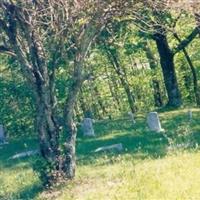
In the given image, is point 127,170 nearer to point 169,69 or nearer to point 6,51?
Result: point 6,51

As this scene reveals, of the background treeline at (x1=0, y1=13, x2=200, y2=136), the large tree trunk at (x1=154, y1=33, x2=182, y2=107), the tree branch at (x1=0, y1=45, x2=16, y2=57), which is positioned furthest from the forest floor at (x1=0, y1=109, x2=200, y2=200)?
the background treeline at (x1=0, y1=13, x2=200, y2=136)

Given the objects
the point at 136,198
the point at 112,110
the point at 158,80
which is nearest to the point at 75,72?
the point at 136,198

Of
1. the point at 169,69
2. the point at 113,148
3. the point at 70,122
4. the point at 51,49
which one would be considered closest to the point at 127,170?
the point at 70,122

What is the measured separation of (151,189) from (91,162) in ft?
15.3

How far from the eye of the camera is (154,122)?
1792 centimetres

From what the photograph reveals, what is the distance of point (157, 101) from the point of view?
42.8 metres

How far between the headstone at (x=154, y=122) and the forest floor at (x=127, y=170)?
1.14 feet

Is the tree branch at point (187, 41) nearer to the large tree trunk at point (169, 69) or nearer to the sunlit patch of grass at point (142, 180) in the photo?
the large tree trunk at point (169, 69)

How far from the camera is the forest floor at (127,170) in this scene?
369 inches

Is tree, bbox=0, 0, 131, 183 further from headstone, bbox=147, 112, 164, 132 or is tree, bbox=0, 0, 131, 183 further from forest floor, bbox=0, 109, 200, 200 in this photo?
headstone, bbox=147, 112, 164, 132

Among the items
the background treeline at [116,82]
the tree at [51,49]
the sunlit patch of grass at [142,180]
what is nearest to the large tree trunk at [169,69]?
the background treeline at [116,82]

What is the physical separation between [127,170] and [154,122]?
260 inches

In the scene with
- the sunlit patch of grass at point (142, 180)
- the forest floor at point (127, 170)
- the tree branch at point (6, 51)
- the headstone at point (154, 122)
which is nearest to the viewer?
the sunlit patch of grass at point (142, 180)

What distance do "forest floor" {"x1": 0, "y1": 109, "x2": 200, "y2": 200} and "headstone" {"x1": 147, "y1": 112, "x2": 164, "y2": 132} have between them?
1.14 ft
